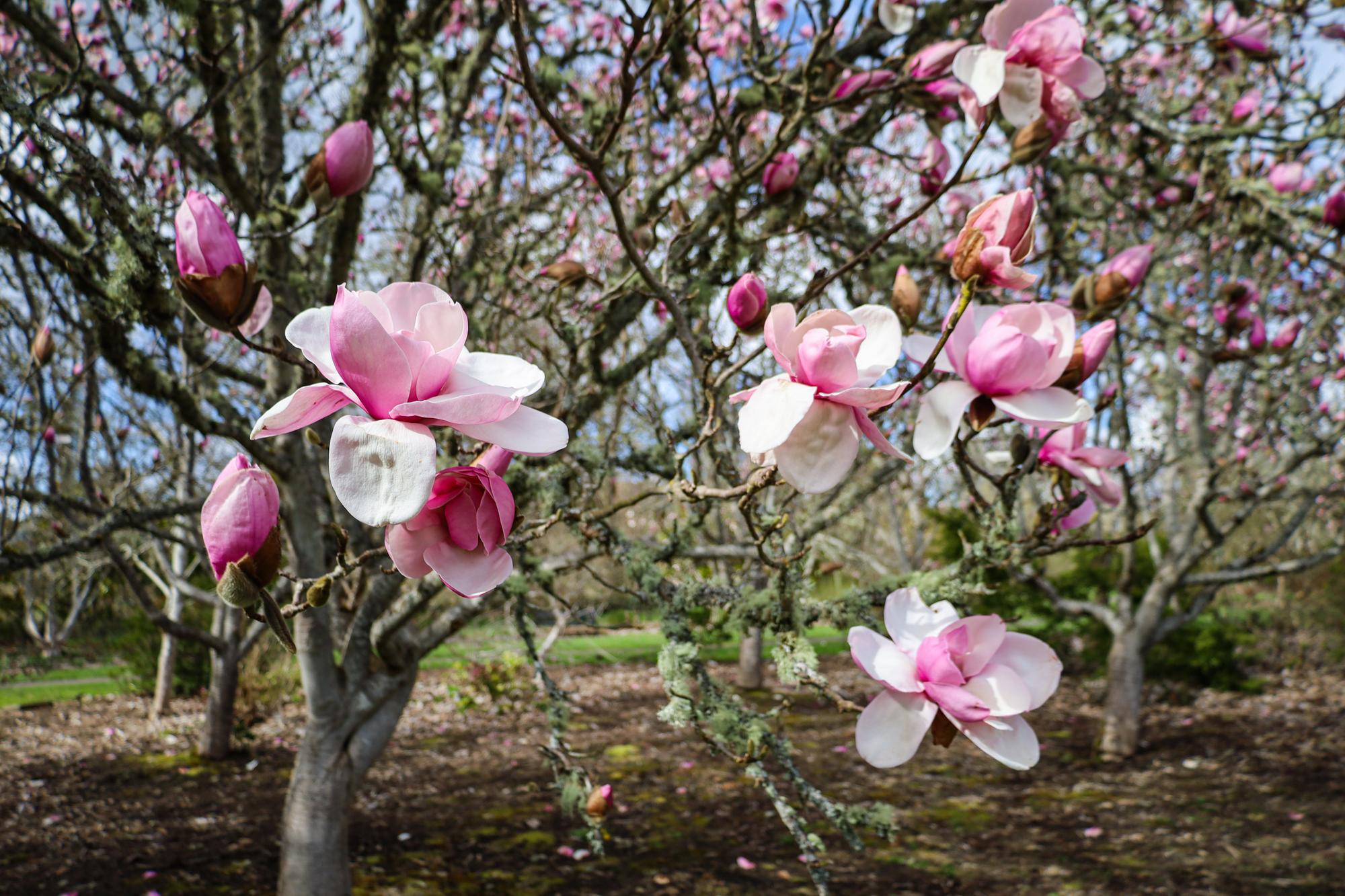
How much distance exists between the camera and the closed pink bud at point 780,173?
63.0 inches

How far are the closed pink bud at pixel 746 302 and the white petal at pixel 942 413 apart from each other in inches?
11.4

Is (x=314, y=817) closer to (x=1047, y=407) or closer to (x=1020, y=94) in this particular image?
(x=1047, y=407)

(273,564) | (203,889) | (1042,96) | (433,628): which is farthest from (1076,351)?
(203,889)

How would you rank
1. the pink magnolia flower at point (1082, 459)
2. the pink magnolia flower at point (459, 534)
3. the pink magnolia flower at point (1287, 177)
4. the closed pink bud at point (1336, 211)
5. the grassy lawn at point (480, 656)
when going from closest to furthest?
the pink magnolia flower at point (459, 534)
the pink magnolia flower at point (1082, 459)
the closed pink bud at point (1336, 211)
the pink magnolia flower at point (1287, 177)
the grassy lawn at point (480, 656)

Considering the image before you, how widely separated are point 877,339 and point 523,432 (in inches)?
13.6

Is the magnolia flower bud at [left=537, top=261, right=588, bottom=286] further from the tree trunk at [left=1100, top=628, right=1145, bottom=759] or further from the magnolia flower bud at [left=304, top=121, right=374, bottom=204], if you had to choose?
the tree trunk at [left=1100, top=628, right=1145, bottom=759]

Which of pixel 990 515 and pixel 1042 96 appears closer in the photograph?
pixel 1042 96

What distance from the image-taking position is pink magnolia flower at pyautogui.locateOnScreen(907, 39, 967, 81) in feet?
4.90

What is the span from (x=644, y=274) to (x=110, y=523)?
6.43ft

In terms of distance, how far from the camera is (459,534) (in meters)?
0.61

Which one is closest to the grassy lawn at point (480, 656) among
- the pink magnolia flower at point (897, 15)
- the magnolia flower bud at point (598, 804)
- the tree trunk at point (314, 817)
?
the tree trunk at point (314, 817)

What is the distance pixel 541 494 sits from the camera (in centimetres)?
165

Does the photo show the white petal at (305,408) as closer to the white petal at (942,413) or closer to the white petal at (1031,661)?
the white petal at (942,413)

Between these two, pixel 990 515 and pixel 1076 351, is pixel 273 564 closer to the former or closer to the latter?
pixel 1076 351
